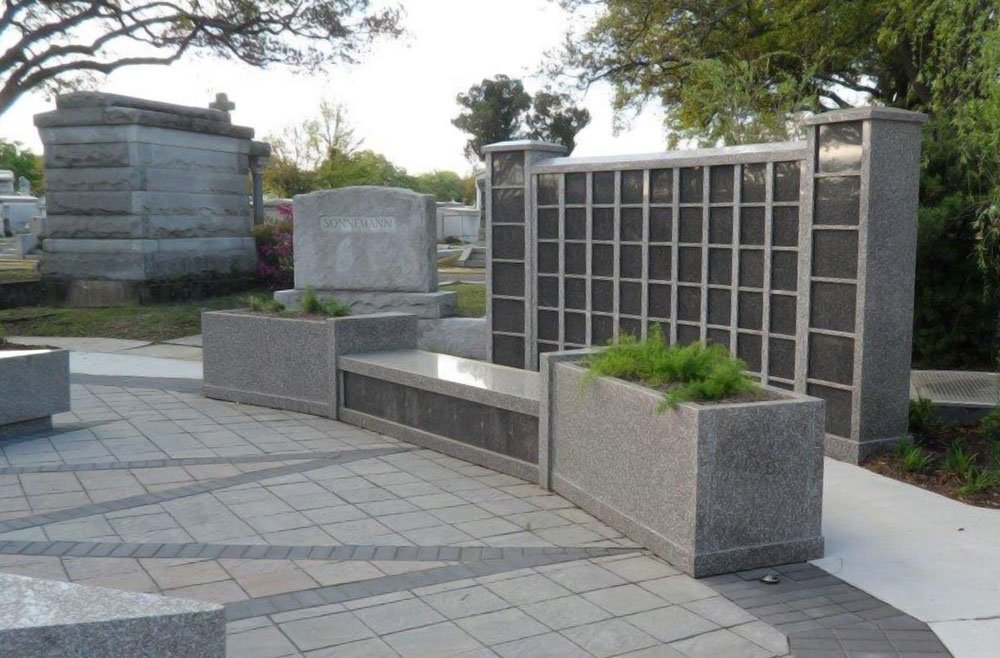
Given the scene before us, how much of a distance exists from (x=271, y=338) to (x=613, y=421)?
497 cm

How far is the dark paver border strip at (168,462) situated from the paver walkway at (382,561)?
2 centimetres

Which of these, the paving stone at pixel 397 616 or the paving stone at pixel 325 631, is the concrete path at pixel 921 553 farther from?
the paving stone at pixel 325 631

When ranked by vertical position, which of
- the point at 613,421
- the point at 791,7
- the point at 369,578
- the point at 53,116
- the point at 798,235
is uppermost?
the point at 791,7

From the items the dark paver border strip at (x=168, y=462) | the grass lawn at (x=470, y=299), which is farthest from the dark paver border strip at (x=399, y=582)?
the grass lawn at (x=470, y=299)

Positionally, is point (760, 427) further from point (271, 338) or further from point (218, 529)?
point (271, 338)

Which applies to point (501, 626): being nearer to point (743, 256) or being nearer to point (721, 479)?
point (721, 479)

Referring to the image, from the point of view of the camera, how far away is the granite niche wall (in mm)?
7859

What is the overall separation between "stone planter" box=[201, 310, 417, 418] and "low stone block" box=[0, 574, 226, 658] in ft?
21.7

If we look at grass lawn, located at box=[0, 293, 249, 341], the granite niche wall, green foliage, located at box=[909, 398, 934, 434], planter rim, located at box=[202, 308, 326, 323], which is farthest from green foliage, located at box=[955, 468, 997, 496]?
grass lawn, located at box=[0, 293, 249, 341]

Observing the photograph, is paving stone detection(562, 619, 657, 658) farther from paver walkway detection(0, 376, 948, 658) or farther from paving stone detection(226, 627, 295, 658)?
paving stone detection(226, 627, 295, 658)

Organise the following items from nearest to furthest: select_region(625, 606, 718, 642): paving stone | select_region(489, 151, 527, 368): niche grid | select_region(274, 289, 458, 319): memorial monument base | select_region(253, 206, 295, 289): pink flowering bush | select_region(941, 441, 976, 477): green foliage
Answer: select_region(625, 606, 718, 642): paving stone
select_region(941, 441, 976, 477): green foliage
select_region(489, 151, 527, 368): niche grid
select_region(274, 289, 458, 319): memorial monument base
select_region(253, 206, 295, 289): pink flowering bush

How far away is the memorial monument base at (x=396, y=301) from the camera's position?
45.7 feet

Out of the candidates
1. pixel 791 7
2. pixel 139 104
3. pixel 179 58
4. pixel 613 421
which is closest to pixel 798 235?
pixel 613 421

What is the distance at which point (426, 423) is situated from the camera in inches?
340
